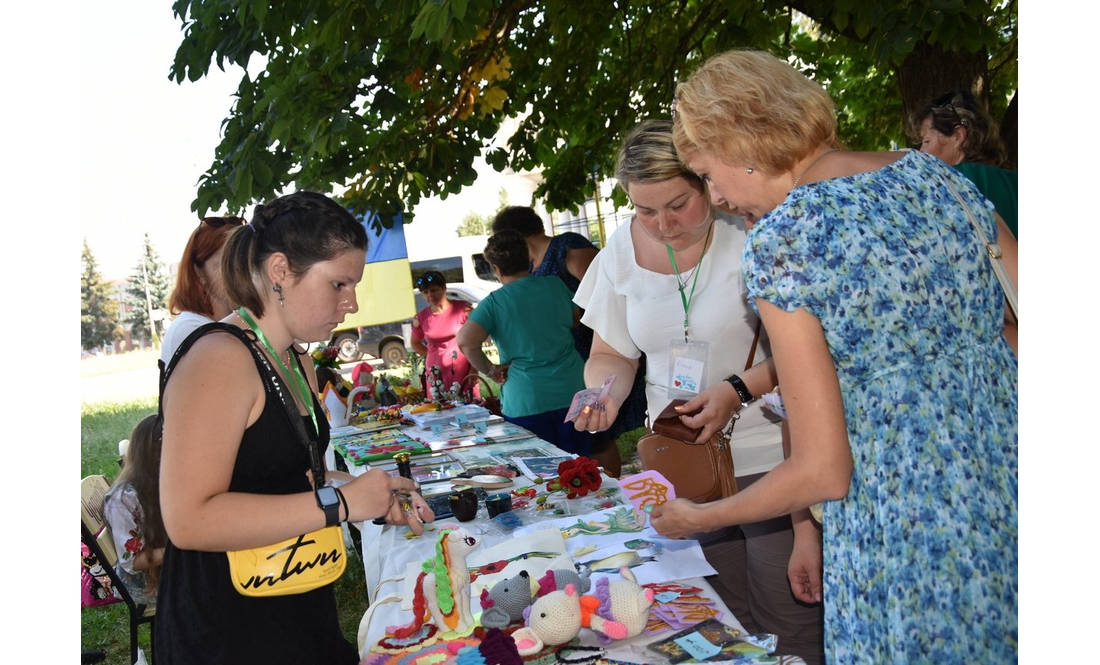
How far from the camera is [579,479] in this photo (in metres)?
2.50

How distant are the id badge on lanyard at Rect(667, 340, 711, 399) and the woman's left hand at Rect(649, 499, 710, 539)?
65 cm

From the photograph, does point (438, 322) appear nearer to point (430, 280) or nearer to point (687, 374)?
point (430, 280)

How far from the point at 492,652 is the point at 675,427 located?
82cm

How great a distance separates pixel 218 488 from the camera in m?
A: 1.33

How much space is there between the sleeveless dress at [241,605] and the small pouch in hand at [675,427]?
36.7 inches

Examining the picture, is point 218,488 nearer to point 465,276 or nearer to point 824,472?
Answer: point 824,472

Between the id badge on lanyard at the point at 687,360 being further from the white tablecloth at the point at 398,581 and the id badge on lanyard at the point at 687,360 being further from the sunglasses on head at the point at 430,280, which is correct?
the sunglasses on head at the point at 430,280

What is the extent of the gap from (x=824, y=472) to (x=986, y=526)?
24 centimetres

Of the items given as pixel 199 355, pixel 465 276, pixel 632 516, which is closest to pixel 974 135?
pixel 632 516

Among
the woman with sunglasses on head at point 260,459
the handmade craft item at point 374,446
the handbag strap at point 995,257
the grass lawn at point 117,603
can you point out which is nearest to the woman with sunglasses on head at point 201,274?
the grass lawn at point 117,603

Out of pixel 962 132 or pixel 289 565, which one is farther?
pixel 962 132

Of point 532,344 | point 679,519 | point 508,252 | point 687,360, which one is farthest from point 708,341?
point 508,252

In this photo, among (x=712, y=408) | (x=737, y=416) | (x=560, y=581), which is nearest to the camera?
(x=560, y=581)

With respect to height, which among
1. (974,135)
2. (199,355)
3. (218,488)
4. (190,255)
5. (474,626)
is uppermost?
(974,135)
